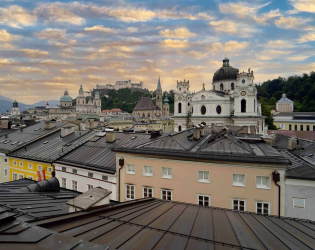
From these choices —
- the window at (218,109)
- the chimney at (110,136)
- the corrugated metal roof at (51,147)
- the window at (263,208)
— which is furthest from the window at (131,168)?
the window at (218,109)

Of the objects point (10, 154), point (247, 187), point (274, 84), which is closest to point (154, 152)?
point (247, 187)

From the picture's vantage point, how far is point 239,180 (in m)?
13.2

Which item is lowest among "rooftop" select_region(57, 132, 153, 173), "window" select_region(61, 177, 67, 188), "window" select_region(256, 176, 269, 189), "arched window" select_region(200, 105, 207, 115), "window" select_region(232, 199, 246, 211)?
"window" select_region(61, 177, 67, 188)

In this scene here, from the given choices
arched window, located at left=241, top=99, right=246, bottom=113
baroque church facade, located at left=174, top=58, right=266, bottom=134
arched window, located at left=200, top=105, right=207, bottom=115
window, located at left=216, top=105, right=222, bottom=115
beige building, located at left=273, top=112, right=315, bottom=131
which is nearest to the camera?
baroque church facade, located at left=174, top=58, right=266, bottom=134

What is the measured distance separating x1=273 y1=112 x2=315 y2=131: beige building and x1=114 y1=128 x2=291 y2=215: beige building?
71.2 metres

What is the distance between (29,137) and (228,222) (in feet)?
81.0

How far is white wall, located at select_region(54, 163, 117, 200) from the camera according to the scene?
53.0 feet

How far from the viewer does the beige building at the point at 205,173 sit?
41.7ft

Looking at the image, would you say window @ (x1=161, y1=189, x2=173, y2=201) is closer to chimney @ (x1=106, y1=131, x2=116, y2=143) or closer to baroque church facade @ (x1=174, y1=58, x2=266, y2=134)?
chimney @ (x1=106, y1=131, x2=116, y2=143)

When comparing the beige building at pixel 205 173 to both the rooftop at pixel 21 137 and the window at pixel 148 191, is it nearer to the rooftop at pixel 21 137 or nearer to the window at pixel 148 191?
the window at pixel 148 191

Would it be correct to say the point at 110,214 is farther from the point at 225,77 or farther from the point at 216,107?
the point at 225,77

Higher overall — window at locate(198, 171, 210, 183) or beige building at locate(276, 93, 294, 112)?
beige building at locate(276, 93, 294, 112)

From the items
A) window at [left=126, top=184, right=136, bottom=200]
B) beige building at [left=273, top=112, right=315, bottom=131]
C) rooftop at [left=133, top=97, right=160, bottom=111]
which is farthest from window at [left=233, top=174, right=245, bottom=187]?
rooftop at [left=133, top=97, right=160, bottom=111]

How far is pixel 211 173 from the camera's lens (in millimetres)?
13609
